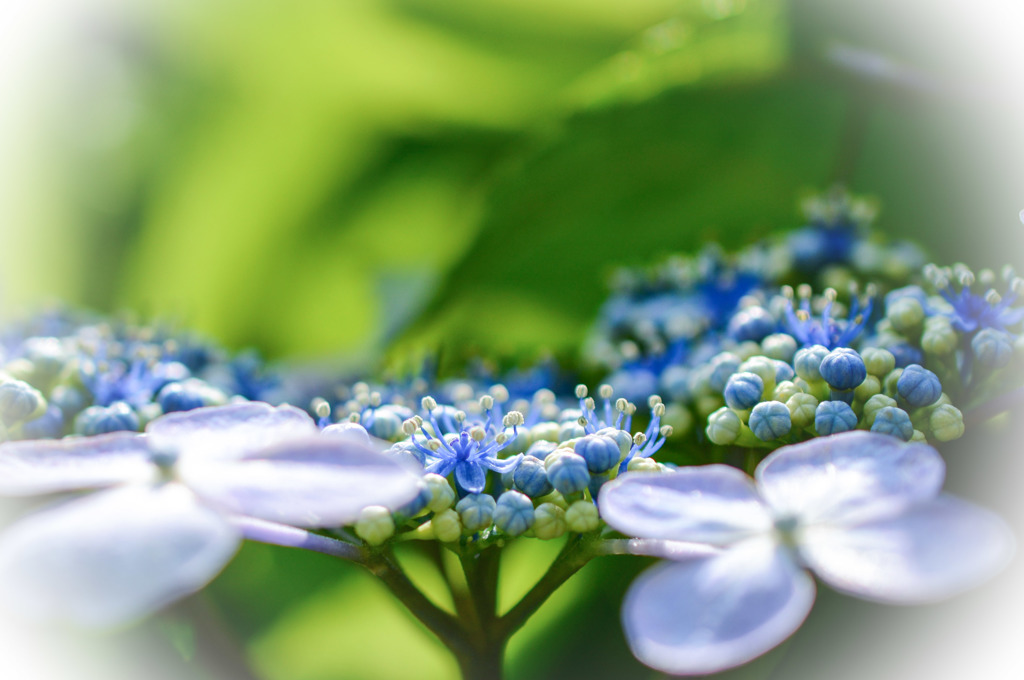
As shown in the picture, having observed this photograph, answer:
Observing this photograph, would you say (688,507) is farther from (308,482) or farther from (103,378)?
(103,378)

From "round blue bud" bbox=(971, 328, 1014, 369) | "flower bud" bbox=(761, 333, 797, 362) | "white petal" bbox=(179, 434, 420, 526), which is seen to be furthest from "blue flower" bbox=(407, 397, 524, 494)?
"round blue bud" bbox=(971, 328, 1014, 369)

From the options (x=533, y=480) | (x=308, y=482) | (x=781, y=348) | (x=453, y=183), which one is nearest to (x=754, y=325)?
(x=781, y=348)

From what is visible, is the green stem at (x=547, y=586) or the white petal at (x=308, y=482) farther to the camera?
the green stem at (x=547, y=586)

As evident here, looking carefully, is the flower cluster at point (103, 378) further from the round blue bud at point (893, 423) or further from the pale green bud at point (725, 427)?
the round blue bud at point (893, 423)

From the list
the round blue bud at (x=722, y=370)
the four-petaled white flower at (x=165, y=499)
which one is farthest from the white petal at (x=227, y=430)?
the round blue bud at (x=722, y=370)

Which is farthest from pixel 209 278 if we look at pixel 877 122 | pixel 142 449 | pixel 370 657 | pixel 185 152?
pixel 877 122

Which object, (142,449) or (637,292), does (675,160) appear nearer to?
(637,292)

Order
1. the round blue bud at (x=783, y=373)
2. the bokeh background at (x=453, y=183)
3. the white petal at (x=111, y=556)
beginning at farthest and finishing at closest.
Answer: the bokeh background at (x=453, y=183), the round blue bud at (x=783, y=373), the white petal at (x=111, y=556)
